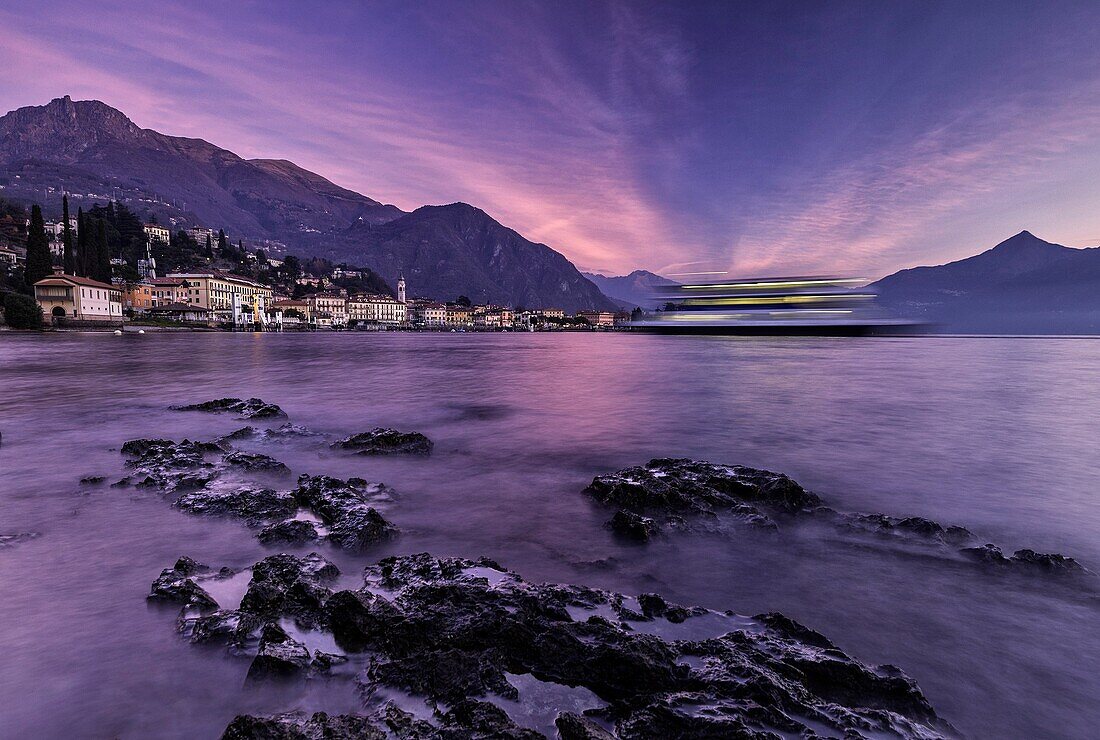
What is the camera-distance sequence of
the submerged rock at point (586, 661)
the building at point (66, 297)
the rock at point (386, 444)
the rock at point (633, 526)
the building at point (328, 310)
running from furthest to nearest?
1. the building at point (328, 310)
2. the building at point (66, 297)
3. the rock at point (386, 444)
4. the rock at point (633, 526)
5. the submerged rock at point (586, 661)

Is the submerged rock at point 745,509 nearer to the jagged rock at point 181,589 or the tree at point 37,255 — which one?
the jagged rock at point 181,589

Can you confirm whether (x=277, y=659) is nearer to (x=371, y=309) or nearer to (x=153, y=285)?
(x=153, y=285)

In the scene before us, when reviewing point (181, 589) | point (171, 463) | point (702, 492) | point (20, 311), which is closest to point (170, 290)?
point (20, 311)

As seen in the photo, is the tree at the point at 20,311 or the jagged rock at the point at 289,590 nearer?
the jagged rock at the point at 289,590

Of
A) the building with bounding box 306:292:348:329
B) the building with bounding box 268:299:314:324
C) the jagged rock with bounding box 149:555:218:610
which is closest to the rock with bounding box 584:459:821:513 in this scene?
the jagged rock with bounding box 149:555:218:610

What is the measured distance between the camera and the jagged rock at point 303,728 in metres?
2.54

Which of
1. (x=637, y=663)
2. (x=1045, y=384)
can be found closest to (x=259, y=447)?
(x=637, y=663)

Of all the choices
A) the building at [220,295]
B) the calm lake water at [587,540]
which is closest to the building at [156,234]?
the building at [220,295]

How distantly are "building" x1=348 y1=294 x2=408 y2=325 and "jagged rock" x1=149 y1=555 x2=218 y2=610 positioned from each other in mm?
189928

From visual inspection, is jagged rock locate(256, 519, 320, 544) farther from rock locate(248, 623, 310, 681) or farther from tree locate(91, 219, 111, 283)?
tree locate(91, 219, 111, 283)

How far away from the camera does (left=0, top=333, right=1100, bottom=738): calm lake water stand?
127 inches

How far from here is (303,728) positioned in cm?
263

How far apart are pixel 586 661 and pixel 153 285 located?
152 meters

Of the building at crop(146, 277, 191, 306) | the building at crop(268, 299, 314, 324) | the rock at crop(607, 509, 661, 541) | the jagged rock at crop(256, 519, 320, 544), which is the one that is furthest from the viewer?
the building at crop(268, 299, 314, 324)
